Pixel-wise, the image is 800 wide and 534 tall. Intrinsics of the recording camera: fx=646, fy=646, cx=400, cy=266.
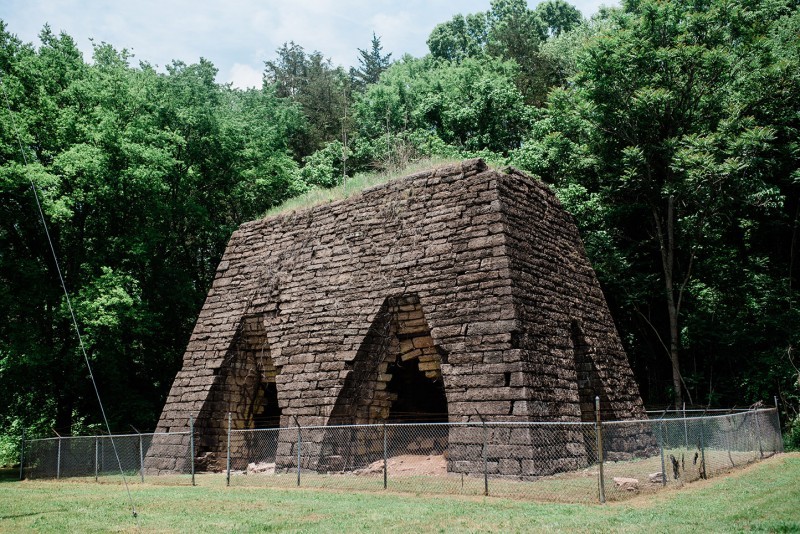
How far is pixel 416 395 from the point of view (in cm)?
1576

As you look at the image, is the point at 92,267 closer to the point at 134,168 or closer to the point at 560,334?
the point at 134,168

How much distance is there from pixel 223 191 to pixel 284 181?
8.33 ft

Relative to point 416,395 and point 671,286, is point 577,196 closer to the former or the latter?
point 671,286

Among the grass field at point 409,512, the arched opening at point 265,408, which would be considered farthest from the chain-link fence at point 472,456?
the arched opening at point 265,408

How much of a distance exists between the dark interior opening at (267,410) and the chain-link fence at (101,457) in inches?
74.8

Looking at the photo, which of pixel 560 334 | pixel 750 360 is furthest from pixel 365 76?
pixel 560 334

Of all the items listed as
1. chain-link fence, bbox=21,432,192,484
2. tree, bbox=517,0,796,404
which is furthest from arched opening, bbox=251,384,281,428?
tree, bbox=517,0,796,404

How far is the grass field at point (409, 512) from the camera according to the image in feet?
23.9

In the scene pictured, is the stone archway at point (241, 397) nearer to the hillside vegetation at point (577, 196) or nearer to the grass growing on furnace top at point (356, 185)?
the grass growing on furnace top at point (356, 185)

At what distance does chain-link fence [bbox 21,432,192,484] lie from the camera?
47.2 feet

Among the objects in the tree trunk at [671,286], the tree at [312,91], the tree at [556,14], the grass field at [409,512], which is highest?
the tree at [556,14]

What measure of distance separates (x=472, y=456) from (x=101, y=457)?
9.94 m

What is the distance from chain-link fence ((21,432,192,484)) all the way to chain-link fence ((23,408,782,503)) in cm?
3

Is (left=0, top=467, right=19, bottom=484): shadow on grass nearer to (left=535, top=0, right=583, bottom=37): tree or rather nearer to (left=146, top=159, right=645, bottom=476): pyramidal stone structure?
(left=146, top=159, right=645, bottom=476): pyramidal stone structure
